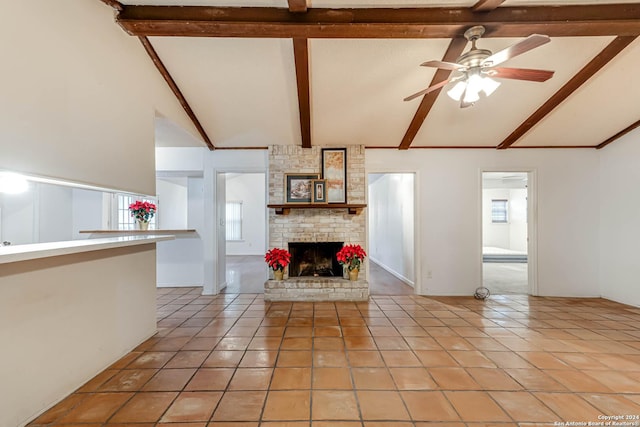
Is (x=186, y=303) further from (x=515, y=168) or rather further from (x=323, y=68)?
(x=515, y=168)

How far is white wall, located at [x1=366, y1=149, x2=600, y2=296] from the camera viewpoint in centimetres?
430

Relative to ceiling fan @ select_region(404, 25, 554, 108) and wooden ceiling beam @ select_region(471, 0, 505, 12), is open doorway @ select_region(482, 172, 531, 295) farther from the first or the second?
wooden ceiling beam @ select_region(471, 0, 505, 12)

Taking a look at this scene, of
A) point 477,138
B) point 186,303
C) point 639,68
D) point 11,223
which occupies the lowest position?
point 186,303

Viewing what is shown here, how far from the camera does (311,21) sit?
235cm

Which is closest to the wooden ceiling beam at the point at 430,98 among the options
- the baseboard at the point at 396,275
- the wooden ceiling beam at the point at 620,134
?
the baseboard at the point at 396,275

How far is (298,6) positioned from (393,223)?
4.60m

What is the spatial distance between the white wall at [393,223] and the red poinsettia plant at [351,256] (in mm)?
1224

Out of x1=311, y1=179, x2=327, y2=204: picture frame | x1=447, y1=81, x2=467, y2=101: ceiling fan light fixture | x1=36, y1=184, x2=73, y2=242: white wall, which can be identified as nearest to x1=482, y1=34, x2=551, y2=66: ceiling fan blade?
x1=447, y1=81, x2=467, y2=101: ceiling fan light fixture

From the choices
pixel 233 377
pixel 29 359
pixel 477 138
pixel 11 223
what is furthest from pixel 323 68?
pixel 11 223

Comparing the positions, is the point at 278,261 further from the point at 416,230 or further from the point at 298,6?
the point at 298,6

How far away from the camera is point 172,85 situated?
3133mm

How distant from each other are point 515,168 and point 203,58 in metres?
4.77

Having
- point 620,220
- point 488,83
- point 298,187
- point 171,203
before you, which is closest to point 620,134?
point 620,220

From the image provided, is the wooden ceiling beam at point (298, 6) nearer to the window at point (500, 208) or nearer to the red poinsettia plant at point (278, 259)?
the red poinsettia plant at point (278, 259)
